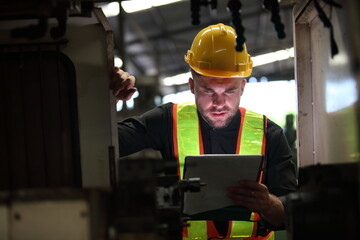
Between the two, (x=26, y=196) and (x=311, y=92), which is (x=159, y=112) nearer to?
(x=311, y=92)

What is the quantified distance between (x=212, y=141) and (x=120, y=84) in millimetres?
765

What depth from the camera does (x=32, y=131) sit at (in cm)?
167


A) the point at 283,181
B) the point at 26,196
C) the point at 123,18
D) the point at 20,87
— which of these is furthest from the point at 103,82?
the point at 123,18

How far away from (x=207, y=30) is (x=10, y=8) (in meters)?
1.33

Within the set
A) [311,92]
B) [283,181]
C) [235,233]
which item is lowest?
[235,233]

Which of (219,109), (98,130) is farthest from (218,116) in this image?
(98,130)

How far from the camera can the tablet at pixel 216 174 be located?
184cm

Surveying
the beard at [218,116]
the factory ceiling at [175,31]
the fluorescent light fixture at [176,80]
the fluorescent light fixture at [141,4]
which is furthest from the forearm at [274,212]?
the fluorescent light fixture at [176,80]

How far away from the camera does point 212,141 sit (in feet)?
8.23

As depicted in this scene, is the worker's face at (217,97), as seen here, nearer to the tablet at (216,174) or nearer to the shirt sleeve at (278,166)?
the shirt sleeve at (278,166)

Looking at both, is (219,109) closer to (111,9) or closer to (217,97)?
(217,97)

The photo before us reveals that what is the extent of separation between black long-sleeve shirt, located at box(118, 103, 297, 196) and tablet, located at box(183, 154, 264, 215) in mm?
462

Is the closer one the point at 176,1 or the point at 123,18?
the point at 176,1

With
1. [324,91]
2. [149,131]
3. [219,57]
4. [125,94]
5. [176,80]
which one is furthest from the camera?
[176,80]
